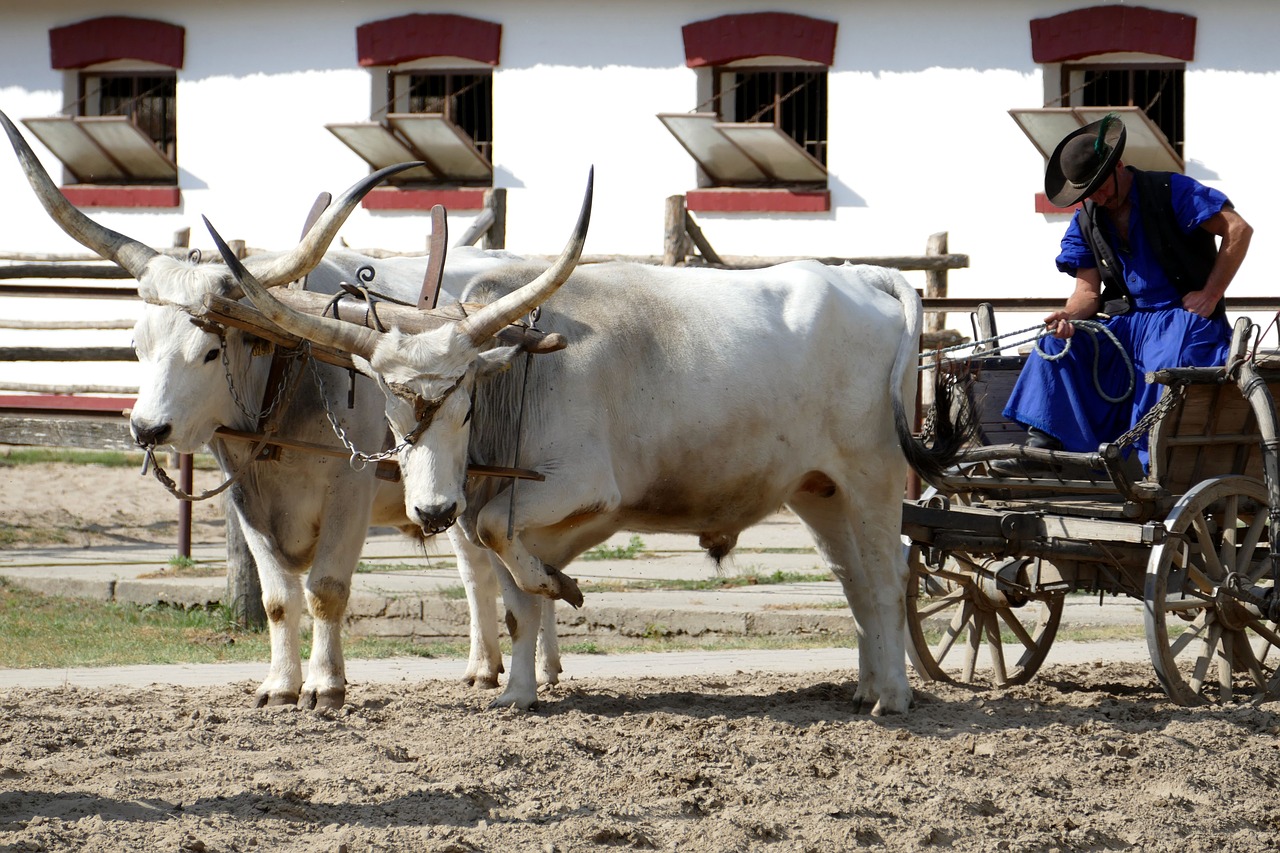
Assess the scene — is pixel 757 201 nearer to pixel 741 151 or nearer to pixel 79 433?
pixel 741 151

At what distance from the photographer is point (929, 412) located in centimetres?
694

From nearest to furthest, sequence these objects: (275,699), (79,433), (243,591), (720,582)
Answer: (275,699) → (243,591) → (720,582) → (79,433)

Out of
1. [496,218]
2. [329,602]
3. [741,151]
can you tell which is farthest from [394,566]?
[329,602]

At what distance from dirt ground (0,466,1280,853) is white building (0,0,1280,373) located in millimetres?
7428

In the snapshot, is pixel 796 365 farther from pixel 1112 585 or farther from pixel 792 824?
pixel 792 824

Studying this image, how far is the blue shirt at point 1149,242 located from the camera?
668 centimetres

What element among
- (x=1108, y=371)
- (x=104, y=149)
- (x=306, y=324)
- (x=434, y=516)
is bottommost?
(x=434, y=516)

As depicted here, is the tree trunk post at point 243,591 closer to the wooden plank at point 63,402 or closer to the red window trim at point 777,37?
the wooden plank at point 63,402

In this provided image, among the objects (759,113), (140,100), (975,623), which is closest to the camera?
(975,623)

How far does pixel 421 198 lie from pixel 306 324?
30.3ft

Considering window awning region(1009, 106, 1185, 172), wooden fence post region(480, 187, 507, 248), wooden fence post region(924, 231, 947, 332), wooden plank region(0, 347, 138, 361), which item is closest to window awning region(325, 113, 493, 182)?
wooden fence post region(480, 187, 507, 248)

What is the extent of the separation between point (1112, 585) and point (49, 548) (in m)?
8.55

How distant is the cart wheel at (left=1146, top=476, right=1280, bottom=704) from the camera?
6234 mm

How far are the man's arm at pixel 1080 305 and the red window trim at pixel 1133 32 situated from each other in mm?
6404
